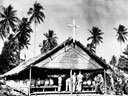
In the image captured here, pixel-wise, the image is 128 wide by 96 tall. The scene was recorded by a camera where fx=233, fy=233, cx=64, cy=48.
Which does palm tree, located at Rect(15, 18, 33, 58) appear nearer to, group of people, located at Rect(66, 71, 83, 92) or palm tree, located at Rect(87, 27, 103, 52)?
palm tree, located at Rect(87, 27, 103, 52)

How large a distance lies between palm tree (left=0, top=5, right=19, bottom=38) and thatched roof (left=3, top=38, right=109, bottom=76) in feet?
97.9

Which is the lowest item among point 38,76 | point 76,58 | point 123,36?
A: point 38,76

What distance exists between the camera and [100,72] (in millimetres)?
23188

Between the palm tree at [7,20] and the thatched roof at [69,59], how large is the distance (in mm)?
29850

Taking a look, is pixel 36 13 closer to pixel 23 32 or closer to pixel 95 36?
pixel 23 32

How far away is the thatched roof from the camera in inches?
773

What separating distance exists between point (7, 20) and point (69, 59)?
31740 millimetres

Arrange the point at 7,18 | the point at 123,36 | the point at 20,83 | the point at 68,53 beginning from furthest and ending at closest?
the point at 123,36 < the point at 7,18 < the point at 20,83 < the point at 68,53

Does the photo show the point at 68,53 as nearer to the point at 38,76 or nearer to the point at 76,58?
the point at 76,58

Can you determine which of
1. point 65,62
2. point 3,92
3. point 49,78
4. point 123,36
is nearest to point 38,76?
point 49,78

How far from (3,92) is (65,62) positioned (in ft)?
21.2

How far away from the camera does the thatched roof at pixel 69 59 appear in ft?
64.4

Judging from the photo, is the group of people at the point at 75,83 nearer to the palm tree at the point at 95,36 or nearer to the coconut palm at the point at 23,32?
the coconut palm at the point at 23,32

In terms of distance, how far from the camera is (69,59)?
20359 mm
